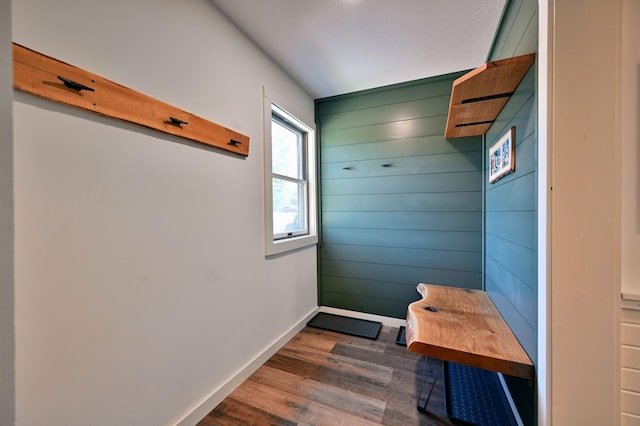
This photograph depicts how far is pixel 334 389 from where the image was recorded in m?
1.69

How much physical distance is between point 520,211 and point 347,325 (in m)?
1.96

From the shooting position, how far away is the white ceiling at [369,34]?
1567 millimetres

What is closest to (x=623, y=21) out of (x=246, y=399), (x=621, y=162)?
(x=621, y=162)

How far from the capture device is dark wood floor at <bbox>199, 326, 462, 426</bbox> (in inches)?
57.4

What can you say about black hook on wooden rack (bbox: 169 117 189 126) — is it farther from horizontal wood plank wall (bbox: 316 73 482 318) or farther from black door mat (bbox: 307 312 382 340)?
black door mat (bbox: 307 312 382 340)

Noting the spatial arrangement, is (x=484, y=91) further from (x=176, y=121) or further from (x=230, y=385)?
(x=230, y=385)

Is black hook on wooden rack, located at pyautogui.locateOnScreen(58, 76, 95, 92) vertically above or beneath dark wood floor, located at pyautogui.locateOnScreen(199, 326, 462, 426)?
above

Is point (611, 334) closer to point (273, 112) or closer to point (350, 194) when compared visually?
point (350, 194)

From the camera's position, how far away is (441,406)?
1.54 metres

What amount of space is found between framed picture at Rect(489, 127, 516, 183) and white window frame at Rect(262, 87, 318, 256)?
1.65 meters

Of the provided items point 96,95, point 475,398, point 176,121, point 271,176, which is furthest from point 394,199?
point 96,95

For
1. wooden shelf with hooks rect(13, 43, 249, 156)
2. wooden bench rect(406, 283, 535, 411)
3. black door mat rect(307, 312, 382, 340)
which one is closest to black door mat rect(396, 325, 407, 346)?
black door mat rect(307, 312, 382, 340)

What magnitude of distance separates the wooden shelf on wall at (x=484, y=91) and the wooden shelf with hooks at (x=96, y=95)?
1529 millimetres

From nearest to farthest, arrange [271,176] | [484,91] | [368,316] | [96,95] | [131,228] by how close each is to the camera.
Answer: [96,95], [131,228], [484,91], [271,176], [368,316]
